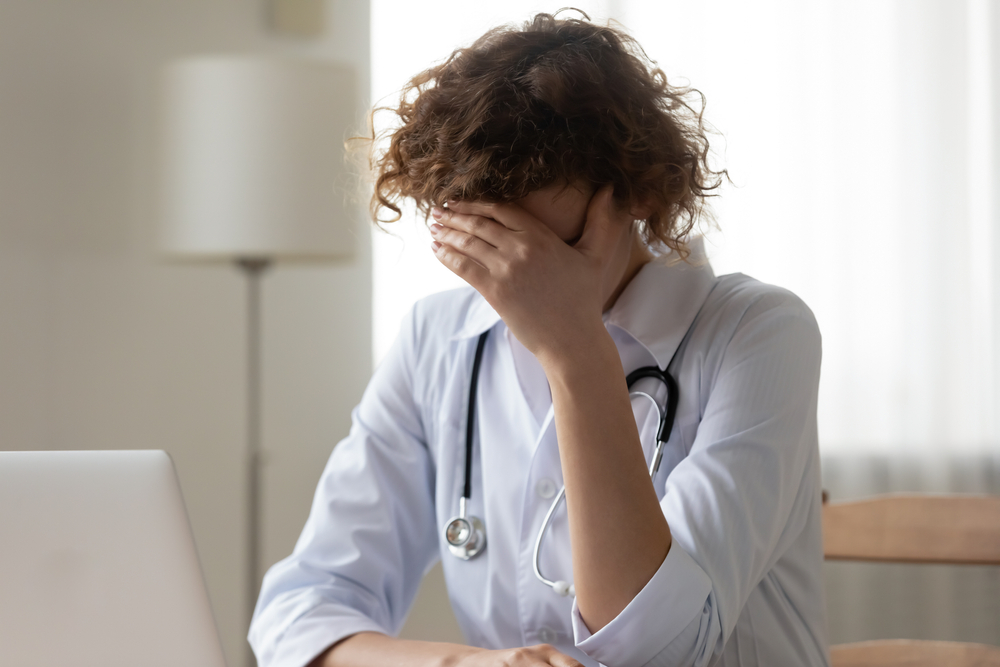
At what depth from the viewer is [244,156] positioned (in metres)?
1.60

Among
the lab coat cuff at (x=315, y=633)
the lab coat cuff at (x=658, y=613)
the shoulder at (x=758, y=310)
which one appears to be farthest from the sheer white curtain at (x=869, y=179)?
the lab coat cuff at (x=658, y=613)

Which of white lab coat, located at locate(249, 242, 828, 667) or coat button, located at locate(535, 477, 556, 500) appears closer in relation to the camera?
white lab coat, located at locate(249, 242, 828, 667)

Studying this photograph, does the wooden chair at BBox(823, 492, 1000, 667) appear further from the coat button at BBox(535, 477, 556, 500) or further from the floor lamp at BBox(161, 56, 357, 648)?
the floor lamp at BBox(161, 56, 357, 648)

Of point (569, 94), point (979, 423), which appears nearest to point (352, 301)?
point (569, 94)

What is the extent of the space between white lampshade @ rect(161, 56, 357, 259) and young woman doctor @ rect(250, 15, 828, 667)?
658 millimetres

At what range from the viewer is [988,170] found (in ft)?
7.05

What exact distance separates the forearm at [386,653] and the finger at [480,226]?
1.33 feet

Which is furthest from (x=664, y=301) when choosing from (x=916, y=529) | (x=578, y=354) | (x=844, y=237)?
(x=844, y=237)

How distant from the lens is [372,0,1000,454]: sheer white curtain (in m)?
2.15

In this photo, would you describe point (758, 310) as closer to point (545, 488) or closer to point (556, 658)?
point (545, 488)

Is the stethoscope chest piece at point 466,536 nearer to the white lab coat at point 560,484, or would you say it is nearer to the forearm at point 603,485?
the white lab coat at point 560,484

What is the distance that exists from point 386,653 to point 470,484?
0.25 m

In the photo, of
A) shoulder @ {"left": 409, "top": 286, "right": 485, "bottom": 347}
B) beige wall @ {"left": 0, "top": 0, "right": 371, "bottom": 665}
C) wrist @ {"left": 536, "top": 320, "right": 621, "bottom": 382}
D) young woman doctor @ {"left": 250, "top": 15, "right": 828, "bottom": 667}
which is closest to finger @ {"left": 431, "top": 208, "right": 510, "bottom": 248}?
young woman doctor @ {"left": 250, "top": 15, "right": 828, "bottom": 667}

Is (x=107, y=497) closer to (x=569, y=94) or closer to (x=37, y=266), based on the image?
(x=569, y=94)
